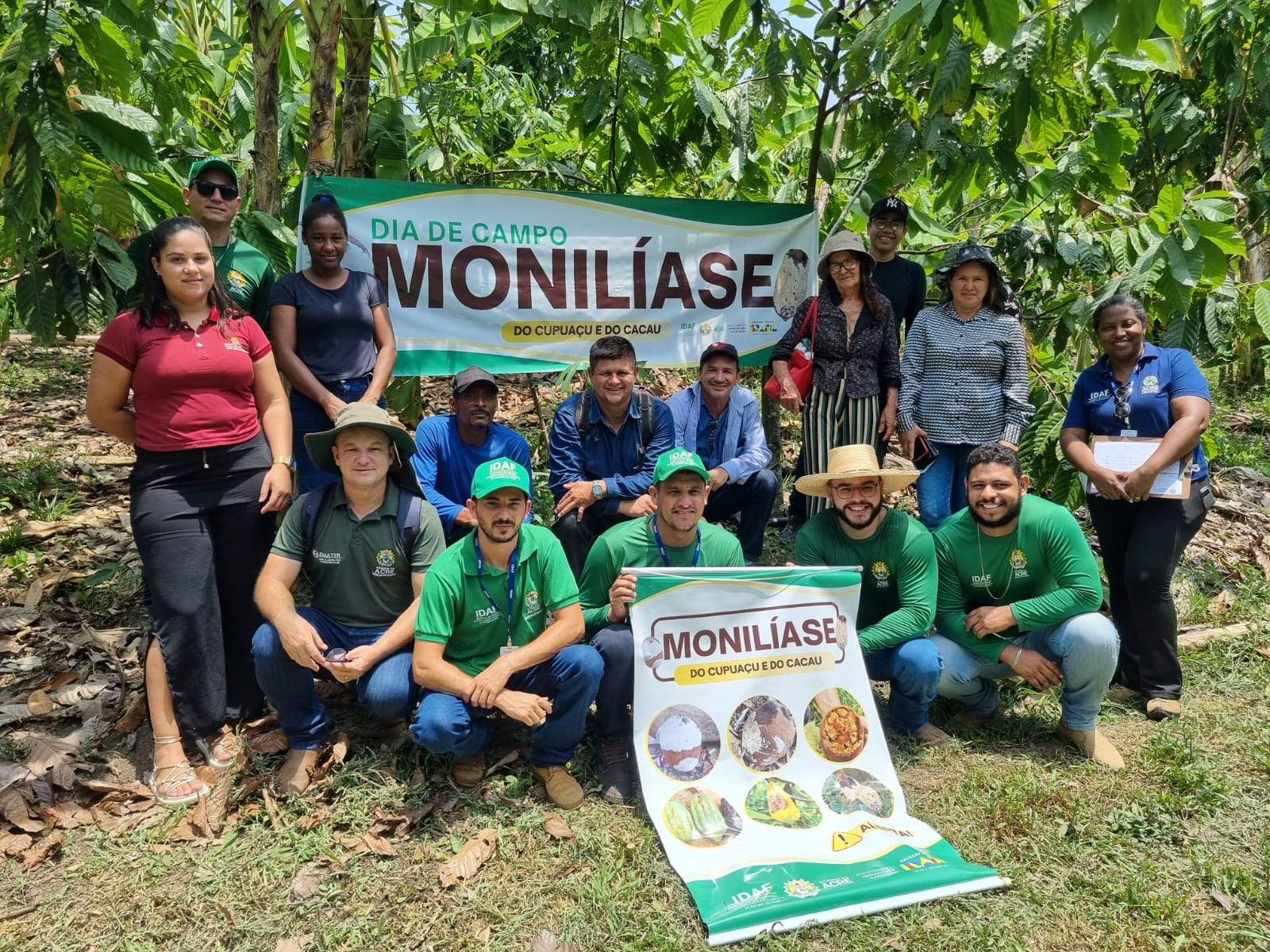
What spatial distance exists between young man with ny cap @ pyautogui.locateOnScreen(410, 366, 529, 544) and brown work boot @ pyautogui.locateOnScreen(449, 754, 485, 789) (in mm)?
1126

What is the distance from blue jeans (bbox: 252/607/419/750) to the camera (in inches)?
141

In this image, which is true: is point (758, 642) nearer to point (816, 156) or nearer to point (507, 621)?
point (507, 621)

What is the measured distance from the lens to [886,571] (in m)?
4.09

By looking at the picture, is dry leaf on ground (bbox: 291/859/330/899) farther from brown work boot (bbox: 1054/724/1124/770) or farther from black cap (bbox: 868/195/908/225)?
black cap (bbox: 868/195/908/225)

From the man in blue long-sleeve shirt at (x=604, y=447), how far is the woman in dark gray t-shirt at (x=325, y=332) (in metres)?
0.95

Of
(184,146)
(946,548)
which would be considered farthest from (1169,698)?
A: (184,146)

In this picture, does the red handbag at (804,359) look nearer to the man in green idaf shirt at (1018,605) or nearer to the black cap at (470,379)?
the man in green idaf shirt at (1018,605)

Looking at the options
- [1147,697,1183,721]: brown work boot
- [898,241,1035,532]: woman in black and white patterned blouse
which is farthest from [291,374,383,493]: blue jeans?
[1147,697,1183,721]: brown work boot

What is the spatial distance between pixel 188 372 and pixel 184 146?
2250 millimetres

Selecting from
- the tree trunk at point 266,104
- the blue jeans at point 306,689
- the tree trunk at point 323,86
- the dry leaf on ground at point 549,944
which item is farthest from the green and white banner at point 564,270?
the dry leaf on ground at point 549,944

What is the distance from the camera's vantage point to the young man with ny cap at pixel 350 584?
3600 mm

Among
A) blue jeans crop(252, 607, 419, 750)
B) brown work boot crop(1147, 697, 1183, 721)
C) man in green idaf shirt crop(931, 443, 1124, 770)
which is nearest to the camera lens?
blue jeans crop(252, 607, 419, 750)

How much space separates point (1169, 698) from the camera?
4406 millimetres

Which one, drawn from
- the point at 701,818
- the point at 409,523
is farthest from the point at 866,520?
the point at 409,523
